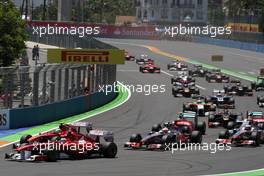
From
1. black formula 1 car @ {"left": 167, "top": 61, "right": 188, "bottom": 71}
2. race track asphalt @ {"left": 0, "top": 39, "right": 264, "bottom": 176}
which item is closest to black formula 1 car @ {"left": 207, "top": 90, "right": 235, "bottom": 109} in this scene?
race track asphalt @ {"left": 0, "top": 39, "right": 264, "bottom": 176}

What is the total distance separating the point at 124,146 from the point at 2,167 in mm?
6967

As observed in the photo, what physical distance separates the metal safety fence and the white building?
475 ft

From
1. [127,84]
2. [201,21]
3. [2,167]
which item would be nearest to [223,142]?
[2,167]

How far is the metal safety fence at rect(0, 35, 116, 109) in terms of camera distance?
3444 cm

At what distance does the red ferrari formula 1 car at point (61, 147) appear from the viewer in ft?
76.2

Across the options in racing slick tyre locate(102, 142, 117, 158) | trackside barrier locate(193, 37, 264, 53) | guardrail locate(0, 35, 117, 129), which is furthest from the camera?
trackside barrier locate(193, 37, 264, 53)

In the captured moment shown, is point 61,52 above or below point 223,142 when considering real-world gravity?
above

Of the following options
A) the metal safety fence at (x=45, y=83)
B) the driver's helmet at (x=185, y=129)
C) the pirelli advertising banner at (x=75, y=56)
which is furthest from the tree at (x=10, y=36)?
the driver's helmet at (x=185, y=129)

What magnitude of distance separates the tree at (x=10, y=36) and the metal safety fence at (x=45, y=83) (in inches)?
351

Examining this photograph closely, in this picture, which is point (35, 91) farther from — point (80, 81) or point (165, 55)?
point (165, 55)

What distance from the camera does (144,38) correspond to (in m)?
147

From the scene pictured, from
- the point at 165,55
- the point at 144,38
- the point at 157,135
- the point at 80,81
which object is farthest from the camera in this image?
the point at 144,38

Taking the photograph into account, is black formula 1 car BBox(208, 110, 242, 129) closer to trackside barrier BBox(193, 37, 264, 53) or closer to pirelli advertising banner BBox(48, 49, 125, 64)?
pirelli advertising banner BBox(48, 49, 125, 64)

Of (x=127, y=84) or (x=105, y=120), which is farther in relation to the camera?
(x=127, y=84)
